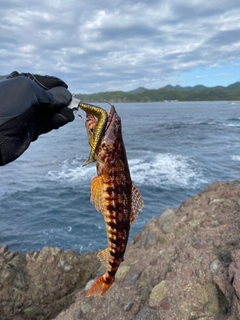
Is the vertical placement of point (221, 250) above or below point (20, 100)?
below

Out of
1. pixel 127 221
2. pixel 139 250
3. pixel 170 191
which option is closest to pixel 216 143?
pixel 170 191

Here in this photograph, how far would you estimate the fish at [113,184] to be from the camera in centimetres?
424

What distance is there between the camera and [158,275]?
7508mm

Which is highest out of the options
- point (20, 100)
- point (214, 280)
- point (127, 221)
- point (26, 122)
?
point (20, 100)

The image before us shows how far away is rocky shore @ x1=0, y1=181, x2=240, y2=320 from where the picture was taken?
6.27 metres

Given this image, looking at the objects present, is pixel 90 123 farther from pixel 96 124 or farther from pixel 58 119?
pixel 58 119

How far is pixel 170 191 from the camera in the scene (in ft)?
64.2

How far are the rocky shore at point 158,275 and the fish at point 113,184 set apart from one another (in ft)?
8.27

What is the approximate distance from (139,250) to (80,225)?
713 cm

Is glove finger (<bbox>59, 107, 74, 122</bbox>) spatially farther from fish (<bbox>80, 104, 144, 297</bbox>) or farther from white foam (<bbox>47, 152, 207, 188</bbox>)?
white foam (<bbox>47, 152, 207, 188</bbox>)

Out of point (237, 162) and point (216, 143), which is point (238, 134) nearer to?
point (216, 143)

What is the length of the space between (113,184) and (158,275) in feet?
13.3

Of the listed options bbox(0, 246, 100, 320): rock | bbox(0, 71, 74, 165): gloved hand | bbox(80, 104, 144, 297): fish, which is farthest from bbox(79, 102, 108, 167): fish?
bbox(0, 246, 100, 320): rock

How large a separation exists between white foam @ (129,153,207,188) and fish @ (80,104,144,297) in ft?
52.9
